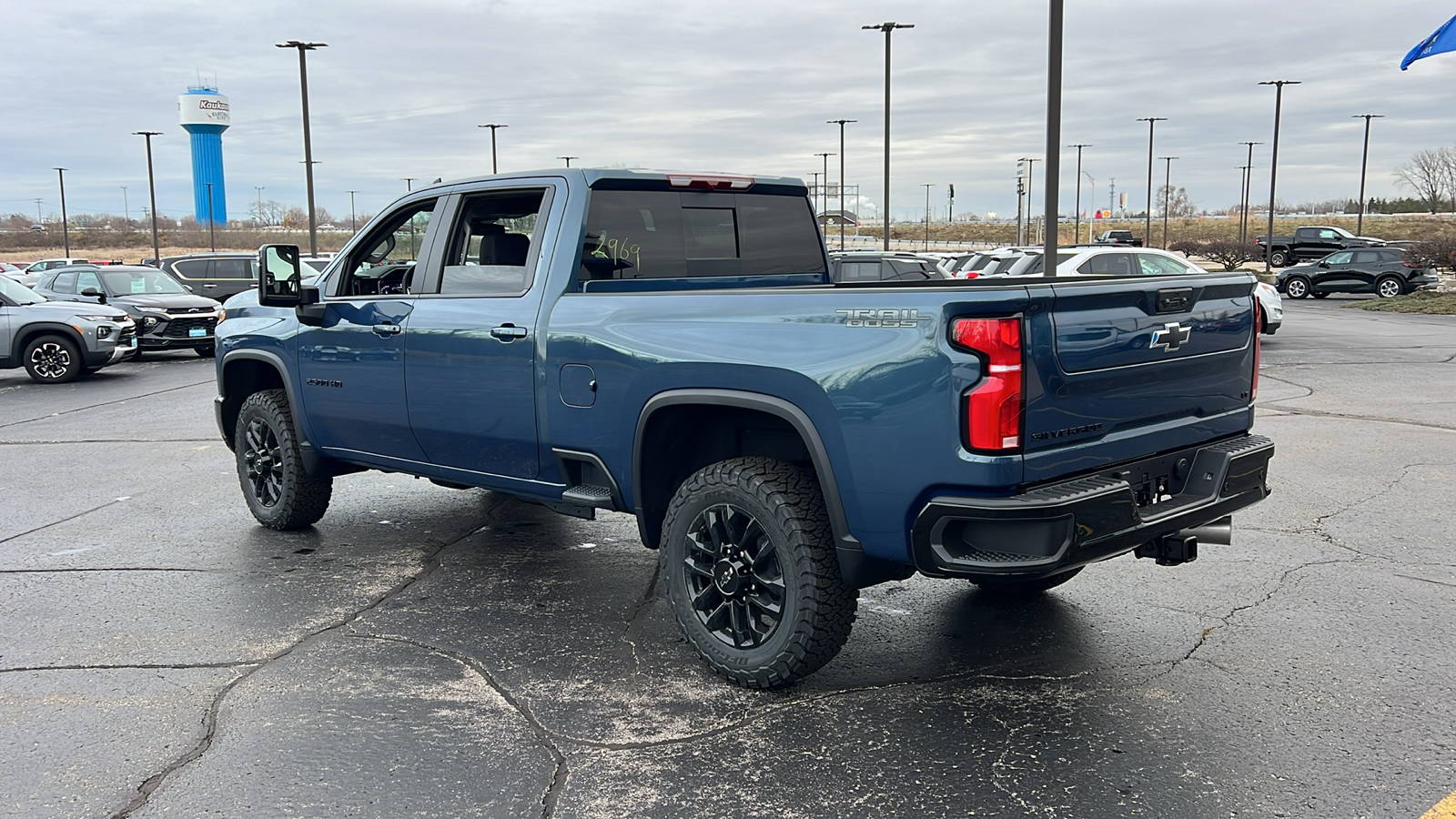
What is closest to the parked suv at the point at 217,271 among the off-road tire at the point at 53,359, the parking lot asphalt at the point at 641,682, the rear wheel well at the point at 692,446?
the off-road tire at the point at 53,359

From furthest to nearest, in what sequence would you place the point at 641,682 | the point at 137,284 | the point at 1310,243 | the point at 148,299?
the point at 1310,243 < the point at 137,284 < the point at 148,299 < the point at 641,682

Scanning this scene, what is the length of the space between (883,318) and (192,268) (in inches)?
1037

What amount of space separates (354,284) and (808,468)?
331 cm

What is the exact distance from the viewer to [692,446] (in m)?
4.81

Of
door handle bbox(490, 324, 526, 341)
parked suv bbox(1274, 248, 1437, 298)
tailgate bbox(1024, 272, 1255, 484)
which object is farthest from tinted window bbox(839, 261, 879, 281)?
parked suv bbox(1274, 248, 1437, 298)

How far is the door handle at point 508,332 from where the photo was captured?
16.5 feet

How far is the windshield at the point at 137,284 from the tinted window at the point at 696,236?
17.8m

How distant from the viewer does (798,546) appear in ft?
13.3

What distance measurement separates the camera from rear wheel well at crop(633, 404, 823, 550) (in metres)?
4.44

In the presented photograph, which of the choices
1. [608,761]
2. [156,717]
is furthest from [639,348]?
[156,717]

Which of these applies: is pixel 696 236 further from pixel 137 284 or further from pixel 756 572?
pixel 137 284

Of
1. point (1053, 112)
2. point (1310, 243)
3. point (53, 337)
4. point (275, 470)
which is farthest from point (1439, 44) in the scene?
point (1310, 243)

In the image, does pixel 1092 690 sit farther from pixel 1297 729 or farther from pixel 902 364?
pixel 902 364

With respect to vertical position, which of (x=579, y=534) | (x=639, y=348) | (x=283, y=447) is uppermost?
(x=639, y=348)
